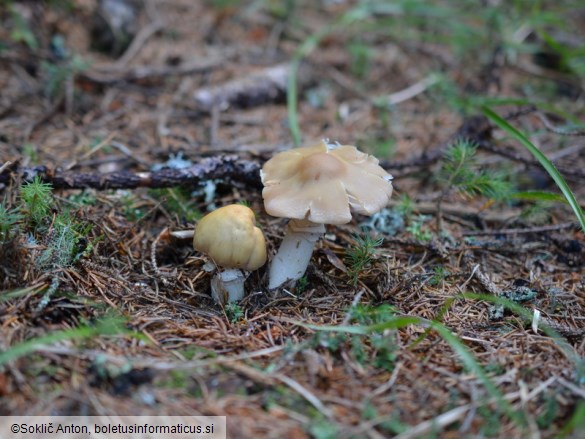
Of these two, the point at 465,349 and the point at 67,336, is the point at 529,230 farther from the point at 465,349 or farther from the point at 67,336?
the point at 67,336

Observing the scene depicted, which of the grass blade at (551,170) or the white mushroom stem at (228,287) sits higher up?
the grass blade at (551,170)

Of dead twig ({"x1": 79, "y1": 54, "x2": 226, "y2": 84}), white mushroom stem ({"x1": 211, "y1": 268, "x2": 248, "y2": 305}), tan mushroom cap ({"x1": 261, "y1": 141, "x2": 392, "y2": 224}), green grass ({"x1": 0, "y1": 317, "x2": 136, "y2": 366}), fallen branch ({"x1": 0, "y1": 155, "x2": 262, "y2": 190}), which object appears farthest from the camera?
dead twig ({"x1": 79, "y1": 54, "x2": 226, "y2": 84})

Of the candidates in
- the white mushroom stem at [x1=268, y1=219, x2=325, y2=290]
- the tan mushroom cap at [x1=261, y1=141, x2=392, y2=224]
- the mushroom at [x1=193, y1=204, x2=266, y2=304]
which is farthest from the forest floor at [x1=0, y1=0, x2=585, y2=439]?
the tan mushroom cap at [x1=261, y1=141, x2=392, y2=224]

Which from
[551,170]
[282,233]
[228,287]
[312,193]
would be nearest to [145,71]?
[282,233]

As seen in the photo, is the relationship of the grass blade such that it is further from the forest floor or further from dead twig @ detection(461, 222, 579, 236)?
dead twig @ detection(461, 222, 579, 236)

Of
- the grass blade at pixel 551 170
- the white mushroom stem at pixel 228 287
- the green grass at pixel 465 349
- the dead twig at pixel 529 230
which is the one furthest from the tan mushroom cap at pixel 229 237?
the grass blade at pixel 551 170

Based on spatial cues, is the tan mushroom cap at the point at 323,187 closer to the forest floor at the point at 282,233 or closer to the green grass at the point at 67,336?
the forest floor at the point at 282,233
